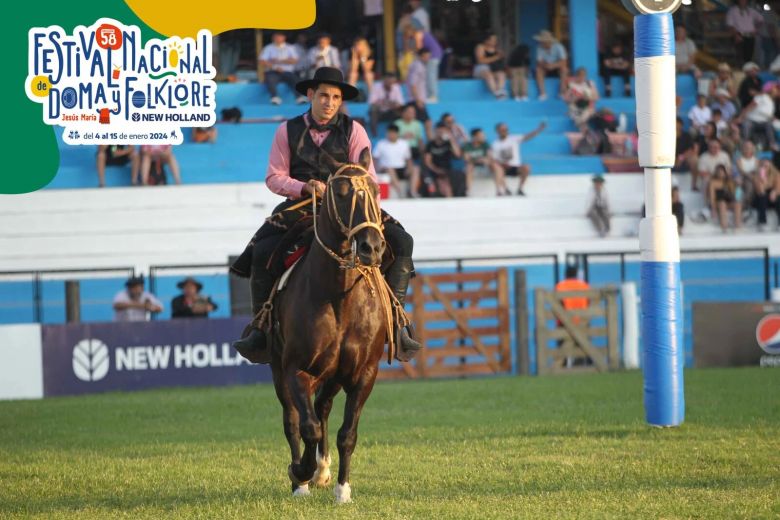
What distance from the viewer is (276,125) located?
26.5 meters

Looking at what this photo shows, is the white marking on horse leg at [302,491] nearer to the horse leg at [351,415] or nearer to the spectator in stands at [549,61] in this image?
the horse leg at [351,415]

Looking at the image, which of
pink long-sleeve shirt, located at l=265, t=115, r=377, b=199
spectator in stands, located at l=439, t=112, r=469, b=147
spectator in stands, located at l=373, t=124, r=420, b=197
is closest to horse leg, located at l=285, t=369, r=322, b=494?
pink long-sleeve shirt, located at l=265, t=115, r=377, b=199

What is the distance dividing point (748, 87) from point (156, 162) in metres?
12.8

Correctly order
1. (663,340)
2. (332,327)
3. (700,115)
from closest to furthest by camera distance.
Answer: (332,327), (663,340), (700,115)

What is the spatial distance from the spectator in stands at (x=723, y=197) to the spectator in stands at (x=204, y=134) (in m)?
9.81

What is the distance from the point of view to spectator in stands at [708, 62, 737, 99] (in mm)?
28562

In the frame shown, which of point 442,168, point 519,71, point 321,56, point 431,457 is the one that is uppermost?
point 321,56

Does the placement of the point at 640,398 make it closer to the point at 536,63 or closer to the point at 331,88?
the point at 331,88

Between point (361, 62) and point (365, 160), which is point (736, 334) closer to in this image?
point (361, 62)

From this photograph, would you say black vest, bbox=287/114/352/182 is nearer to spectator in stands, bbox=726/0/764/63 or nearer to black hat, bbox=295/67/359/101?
black hat, bbox=295/67/359/101

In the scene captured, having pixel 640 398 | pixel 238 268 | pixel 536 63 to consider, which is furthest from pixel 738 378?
pixel 536 63

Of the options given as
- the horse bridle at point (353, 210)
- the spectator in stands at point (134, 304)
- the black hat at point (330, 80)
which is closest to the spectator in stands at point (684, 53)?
the spectator in stands at point (134, 304)

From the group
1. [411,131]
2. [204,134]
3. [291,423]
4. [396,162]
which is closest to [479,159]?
[411,131]

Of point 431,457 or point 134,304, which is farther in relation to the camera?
point 134,304
